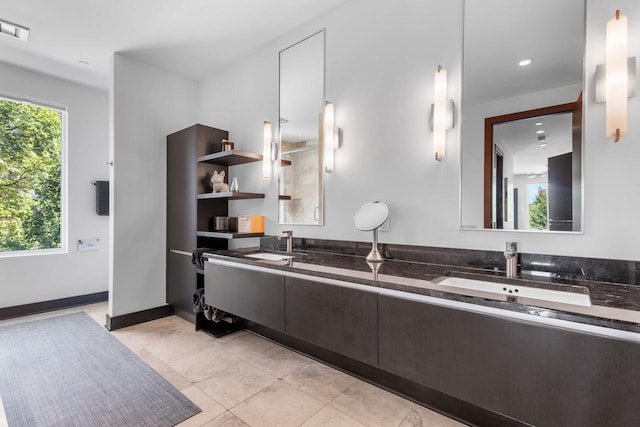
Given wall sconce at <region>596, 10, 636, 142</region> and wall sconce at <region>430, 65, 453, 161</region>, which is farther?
wall sconce at <region>430, 65, 453, 161</region>

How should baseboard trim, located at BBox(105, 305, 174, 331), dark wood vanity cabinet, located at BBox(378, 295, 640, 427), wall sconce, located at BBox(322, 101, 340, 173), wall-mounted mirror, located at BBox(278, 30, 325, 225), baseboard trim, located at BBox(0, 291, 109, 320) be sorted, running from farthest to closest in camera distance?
baseboard trim, located at BBox(0, 291, 109, 320) < baseboard trim, located at BBox(105, 305, 174, 331) < wall-mounted mirror, located at BBox(278, 30, 325, 225) < wall sconce, located at BBox(322, 101, 340, 173) < dark wood vanity cabinet, located at BBox(378, 295, 640, 427)

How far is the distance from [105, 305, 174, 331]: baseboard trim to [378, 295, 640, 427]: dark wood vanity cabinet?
118 inches

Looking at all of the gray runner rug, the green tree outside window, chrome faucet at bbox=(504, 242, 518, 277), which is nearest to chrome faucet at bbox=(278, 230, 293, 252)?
the gray runner rug

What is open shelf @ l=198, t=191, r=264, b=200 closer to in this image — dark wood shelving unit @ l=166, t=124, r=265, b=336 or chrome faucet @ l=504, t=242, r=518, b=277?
dark wood shelving unit @ l=166, t=124, r=265, b=336

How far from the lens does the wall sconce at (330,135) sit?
2.54 m

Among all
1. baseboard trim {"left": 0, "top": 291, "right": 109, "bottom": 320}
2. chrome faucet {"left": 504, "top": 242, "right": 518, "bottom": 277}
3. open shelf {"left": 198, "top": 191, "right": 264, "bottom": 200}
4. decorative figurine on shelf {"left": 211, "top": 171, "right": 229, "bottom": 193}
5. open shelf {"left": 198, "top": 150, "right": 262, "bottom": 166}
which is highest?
open shelf {"left": 198, "top": 150, "right": 262, "bottom": 166}

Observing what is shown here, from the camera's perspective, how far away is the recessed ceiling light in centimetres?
270

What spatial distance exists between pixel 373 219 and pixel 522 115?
1.10 m

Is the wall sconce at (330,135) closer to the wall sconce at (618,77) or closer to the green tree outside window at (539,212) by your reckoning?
the green tree outside window at (539,212)

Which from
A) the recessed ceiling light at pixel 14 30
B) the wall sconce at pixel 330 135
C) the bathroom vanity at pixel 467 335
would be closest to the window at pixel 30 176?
the recessed ceiling light at pixel 14 30

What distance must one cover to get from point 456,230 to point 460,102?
829mm

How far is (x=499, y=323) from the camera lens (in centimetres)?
118

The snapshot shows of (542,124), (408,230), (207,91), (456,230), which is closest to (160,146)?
(207,91)

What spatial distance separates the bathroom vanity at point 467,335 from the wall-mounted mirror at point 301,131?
731 mm
